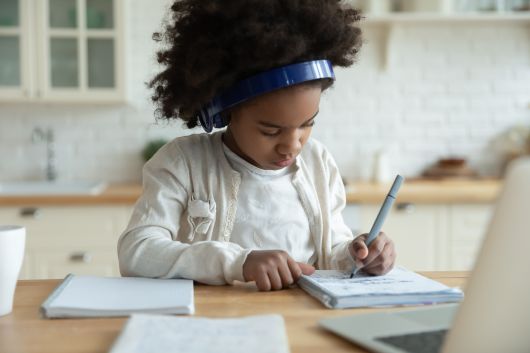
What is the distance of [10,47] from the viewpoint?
3.41 m

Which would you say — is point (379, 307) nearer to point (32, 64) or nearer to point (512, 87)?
point (32, 64)

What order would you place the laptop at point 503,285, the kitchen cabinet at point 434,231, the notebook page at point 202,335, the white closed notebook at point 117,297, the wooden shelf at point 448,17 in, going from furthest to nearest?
the wooden shelf at point 448,17, the kitchen cabinet at point 434,231, the white closed notebook at point 117,297, the notebook page at point 202,335, the laptop at point 503,285

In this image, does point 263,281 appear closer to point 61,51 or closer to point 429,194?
point 429,194

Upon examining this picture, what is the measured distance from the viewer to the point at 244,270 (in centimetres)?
122

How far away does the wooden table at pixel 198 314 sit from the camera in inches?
33.0

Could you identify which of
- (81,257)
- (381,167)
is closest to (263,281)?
(81,257)

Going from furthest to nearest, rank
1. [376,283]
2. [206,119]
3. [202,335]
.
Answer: [206,119] < [376,283] < [202,335]

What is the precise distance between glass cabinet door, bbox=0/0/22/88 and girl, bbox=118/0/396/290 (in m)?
2.06

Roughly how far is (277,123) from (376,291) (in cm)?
46

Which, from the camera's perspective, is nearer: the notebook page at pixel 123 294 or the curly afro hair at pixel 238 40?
the notebook page at pixel 123 294

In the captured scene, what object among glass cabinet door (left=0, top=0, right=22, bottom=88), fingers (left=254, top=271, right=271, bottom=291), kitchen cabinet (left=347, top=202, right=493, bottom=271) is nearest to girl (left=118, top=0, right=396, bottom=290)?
fingers (left=254, top=271, right=271, bottom=291)

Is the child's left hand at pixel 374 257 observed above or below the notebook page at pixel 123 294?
above

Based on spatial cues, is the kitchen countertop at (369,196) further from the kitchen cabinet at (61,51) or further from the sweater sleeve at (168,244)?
the sweater sleeve at (168,244)

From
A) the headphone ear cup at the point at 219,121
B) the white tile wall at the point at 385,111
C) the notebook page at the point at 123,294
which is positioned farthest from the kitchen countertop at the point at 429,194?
the notebook page at the point at 123,294
